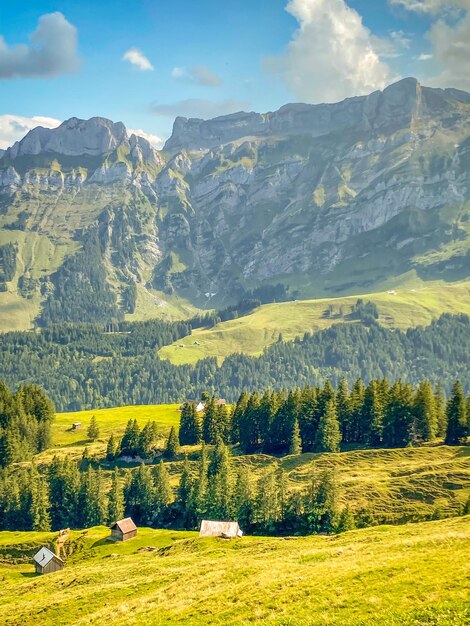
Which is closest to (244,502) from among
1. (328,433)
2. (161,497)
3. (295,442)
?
(161,497)

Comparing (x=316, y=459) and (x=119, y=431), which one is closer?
(x=316, y=459)

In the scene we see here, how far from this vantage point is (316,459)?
127312 mm

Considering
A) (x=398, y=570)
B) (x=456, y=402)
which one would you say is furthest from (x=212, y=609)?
(x=456, y=402)

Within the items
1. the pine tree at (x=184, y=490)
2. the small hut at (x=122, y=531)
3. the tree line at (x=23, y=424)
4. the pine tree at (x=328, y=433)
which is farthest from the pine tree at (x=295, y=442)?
the tree line at (x=23, y=424)

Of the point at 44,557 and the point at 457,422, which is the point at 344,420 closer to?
the point at 457,422

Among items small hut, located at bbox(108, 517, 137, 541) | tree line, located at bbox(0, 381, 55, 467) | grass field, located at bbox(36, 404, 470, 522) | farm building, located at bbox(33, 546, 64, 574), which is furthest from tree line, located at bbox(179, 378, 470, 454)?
farm building, located at bbox(33, 546, 64, 574)

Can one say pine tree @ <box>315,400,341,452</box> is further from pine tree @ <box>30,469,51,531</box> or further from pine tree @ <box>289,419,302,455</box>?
pine tree @ <box>30,469,51,531</box>

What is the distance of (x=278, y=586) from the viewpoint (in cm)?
4200

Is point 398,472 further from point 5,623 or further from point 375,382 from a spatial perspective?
point 5,623

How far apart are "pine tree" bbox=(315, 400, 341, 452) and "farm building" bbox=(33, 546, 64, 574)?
64901mm

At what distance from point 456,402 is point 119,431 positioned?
347 ft

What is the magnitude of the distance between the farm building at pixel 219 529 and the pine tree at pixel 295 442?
48.0 meters

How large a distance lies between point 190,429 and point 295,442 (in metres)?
36.6

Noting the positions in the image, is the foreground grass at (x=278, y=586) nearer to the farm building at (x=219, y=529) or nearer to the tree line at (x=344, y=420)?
the farm building at (x=219, y=529)
